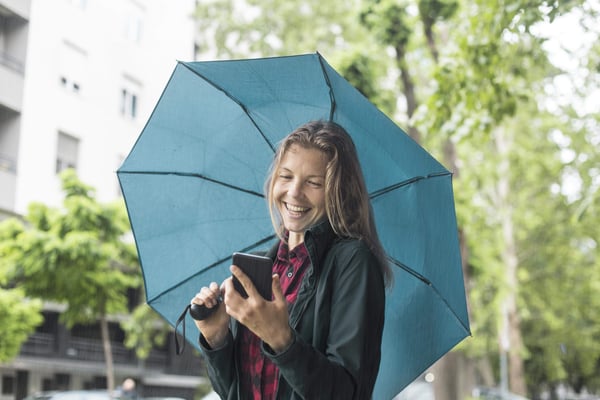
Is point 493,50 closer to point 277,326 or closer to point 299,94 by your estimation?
point 299,94

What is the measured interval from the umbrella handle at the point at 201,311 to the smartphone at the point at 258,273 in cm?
39

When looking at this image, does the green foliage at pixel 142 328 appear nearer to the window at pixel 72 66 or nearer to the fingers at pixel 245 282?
the window at pixel 72 66

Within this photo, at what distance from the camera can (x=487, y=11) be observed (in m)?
7.73

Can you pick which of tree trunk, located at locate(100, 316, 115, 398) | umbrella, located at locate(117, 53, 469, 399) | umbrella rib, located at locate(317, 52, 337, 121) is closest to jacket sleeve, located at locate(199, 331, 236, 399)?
umbrella, located at locate(117, 53, 469, 399)

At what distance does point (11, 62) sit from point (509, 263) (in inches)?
706

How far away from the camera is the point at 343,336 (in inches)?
80.0

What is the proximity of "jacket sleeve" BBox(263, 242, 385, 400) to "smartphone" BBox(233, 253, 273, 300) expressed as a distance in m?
0.13

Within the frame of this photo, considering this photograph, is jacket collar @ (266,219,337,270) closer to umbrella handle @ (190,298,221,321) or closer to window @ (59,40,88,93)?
umbrella handle @ (190,298,221,321)

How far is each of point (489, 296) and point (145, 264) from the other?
101 feet

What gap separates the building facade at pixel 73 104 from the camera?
1962 centimetres

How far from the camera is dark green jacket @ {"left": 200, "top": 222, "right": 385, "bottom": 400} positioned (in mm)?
1942

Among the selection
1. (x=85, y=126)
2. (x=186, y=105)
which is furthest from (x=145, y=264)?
(x=85, y=126)

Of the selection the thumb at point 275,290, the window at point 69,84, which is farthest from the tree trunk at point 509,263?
the thumb at point 275,290

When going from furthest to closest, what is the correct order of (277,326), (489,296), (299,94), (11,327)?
1. (489,296)
2. (11,327)
3. (299,94)
4. (277,326)
